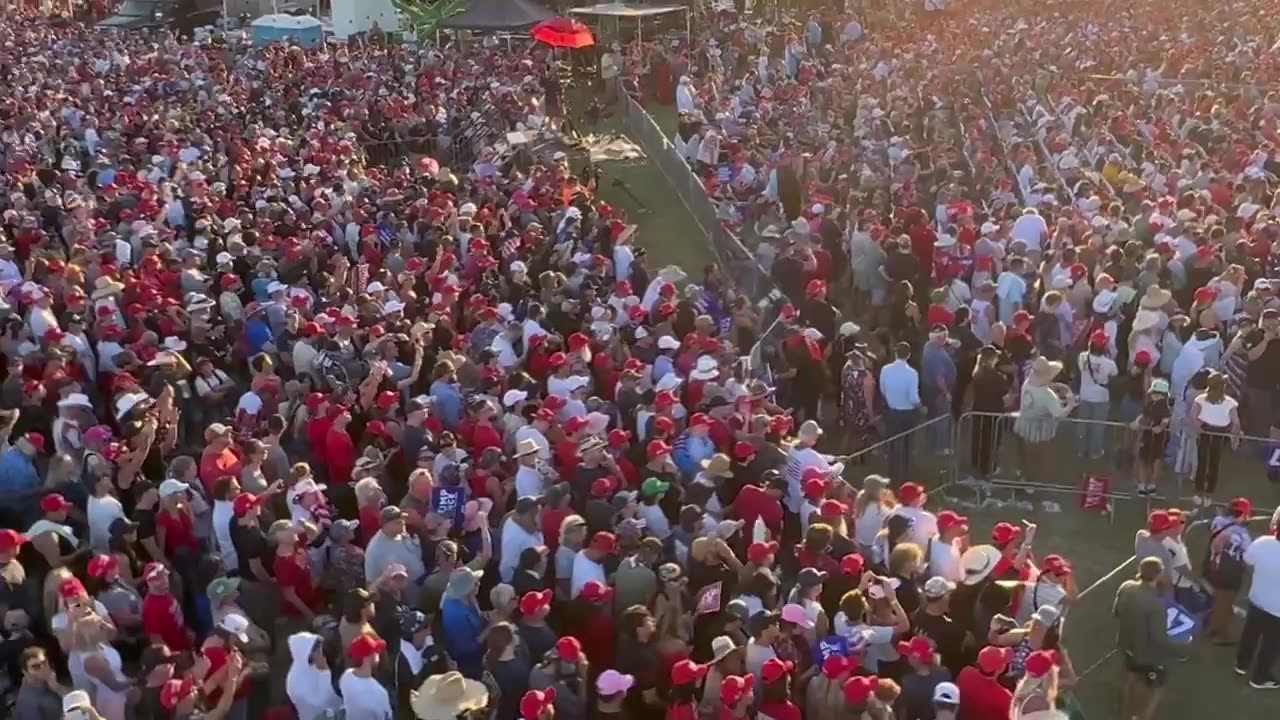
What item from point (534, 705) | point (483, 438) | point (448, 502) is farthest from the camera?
point (483, 438)

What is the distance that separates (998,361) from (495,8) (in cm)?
1996

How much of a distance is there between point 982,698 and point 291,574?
3899mm

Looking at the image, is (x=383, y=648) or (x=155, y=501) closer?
(x=383, y=648)

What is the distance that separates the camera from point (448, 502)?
830 cm

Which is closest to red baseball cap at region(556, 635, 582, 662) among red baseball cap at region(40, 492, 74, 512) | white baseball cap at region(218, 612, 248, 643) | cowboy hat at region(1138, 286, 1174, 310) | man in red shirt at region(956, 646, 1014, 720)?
white baseball cap at region(218, 612, 248, 643)

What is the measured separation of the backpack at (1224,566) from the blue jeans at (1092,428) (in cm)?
242

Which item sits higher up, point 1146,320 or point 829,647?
point 1146,320

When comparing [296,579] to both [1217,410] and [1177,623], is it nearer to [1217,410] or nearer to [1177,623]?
[1177,623]

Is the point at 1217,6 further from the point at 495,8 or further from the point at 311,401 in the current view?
the point at 311,401

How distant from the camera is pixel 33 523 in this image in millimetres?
8227

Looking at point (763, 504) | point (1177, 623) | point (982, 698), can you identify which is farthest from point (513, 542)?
point (1177, 623)

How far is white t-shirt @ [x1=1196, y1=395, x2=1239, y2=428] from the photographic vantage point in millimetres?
10023

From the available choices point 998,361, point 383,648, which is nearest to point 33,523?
point 383,648

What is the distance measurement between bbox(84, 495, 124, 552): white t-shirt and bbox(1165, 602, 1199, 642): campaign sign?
6129mm
